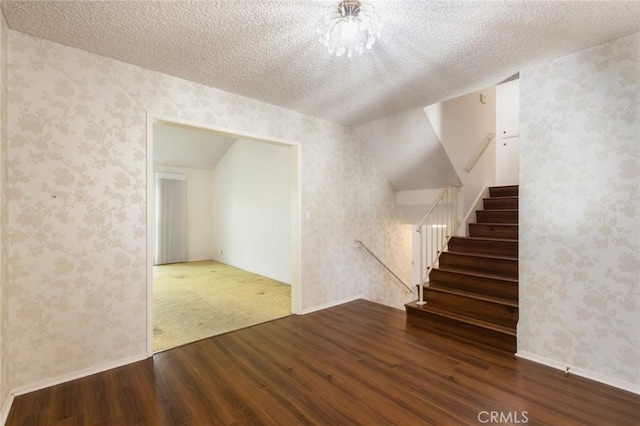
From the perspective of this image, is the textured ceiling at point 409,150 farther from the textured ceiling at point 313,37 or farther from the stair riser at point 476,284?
the stair riser at point 476,284

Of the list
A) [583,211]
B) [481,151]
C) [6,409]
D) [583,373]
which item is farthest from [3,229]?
[481,151]

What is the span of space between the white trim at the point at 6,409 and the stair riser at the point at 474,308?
11.4ft

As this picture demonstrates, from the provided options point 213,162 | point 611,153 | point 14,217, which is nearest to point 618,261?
point 611,153

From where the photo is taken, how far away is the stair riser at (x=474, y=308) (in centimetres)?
273

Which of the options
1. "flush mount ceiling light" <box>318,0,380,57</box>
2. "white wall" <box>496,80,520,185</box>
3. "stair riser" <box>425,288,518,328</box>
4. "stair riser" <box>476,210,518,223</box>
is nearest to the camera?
"flush mount ceiling light" <box>318,0,380,57</box>

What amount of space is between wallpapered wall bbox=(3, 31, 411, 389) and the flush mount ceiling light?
1.57 meters

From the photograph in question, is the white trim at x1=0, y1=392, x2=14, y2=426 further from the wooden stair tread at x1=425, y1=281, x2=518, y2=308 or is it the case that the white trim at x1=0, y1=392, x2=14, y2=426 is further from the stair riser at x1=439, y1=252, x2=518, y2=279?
the stair riser at x1=439, y1=252, x2=518, y2=279

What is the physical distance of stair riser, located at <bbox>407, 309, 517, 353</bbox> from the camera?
8.45ft

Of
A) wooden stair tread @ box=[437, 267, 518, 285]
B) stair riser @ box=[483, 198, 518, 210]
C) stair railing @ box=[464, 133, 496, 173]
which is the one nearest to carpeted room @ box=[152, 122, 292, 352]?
wooden stair tread @ box=[437, 267, 518, 285]

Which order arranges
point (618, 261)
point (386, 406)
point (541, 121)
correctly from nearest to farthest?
1. point (386, 406)
2. point (618, 261)
3. point (541, 121)

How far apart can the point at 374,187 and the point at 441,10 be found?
2.92 meters

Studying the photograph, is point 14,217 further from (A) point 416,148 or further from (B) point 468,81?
(A) point 416,148

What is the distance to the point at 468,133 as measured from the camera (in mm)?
4125

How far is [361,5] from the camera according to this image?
5.45 ft
